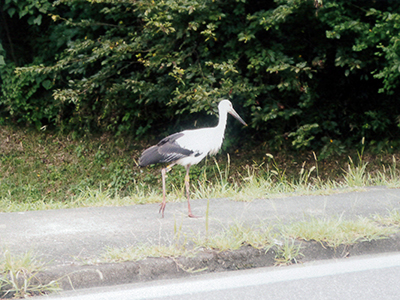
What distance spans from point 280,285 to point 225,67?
17.7 ft

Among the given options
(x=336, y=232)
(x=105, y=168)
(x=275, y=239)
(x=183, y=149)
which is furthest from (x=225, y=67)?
(x=275, y=239)

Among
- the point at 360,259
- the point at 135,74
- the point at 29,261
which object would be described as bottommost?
the point at 360,259

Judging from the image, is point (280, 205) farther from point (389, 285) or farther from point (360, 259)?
point (389, 285)

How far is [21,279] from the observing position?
9.62 feet

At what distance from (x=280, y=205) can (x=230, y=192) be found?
0.99 meters

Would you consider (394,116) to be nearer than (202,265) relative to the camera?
No

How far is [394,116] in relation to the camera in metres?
9.77

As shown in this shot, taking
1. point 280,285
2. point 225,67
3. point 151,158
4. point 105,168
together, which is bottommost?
point 105,168

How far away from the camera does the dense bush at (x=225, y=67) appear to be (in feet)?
26.1

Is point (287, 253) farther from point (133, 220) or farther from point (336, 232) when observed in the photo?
point (133, 220)

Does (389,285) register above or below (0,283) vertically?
below

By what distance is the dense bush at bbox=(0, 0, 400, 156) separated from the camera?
7949mm

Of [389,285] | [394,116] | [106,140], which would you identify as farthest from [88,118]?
[389,285]

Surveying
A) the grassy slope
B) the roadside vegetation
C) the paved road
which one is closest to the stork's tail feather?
the paved road
